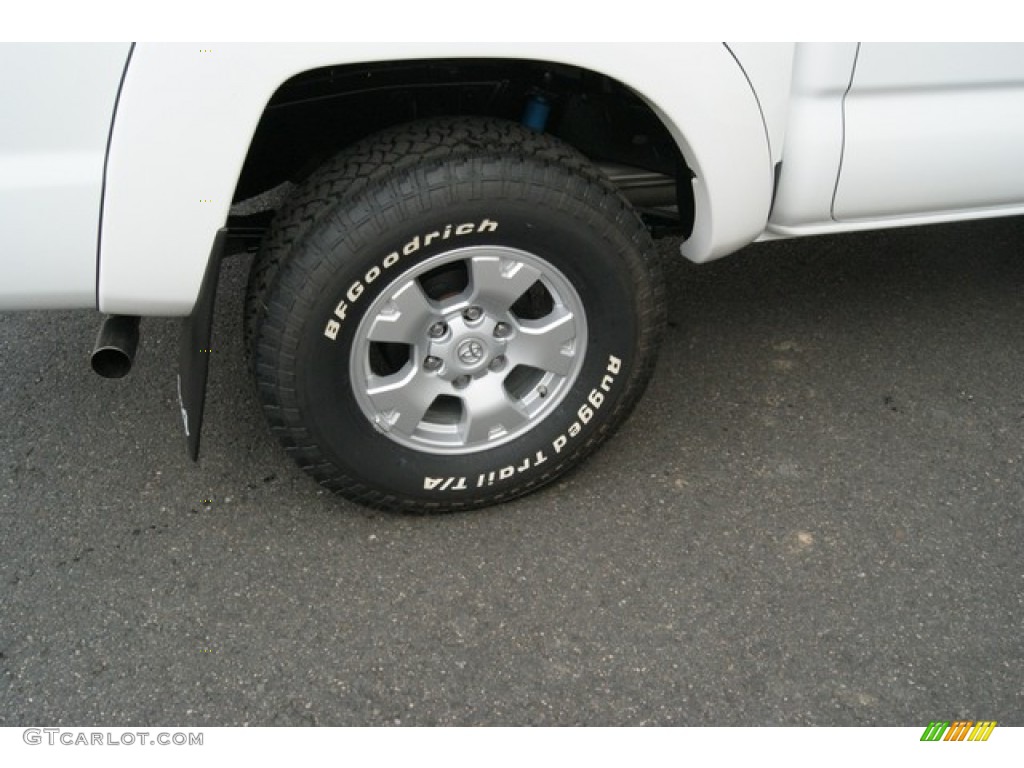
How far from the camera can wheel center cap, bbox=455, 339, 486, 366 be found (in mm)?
2502

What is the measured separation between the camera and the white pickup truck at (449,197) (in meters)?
1.97

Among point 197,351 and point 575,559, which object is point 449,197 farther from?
point 575,559

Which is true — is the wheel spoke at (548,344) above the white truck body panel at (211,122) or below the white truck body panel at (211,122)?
below

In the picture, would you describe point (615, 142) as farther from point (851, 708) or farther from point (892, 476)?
point (851, 708)

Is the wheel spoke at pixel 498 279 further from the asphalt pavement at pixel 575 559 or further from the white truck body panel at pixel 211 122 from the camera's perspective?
the asphalt pavement at pixel 575 559

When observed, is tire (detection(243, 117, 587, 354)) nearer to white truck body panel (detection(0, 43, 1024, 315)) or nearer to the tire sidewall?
the tire sidewall

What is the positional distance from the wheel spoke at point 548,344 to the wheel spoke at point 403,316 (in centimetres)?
24

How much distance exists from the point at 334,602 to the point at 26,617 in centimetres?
70

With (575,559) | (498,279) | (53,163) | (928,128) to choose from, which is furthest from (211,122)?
(928,128)

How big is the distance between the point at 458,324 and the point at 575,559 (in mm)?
642

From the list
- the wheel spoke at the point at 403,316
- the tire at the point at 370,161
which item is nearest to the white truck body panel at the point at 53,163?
the tire at the point at 370,161

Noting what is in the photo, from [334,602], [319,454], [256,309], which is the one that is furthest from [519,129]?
[334,602]

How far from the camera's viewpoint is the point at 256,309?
7.69 ft

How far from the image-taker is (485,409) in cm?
259
